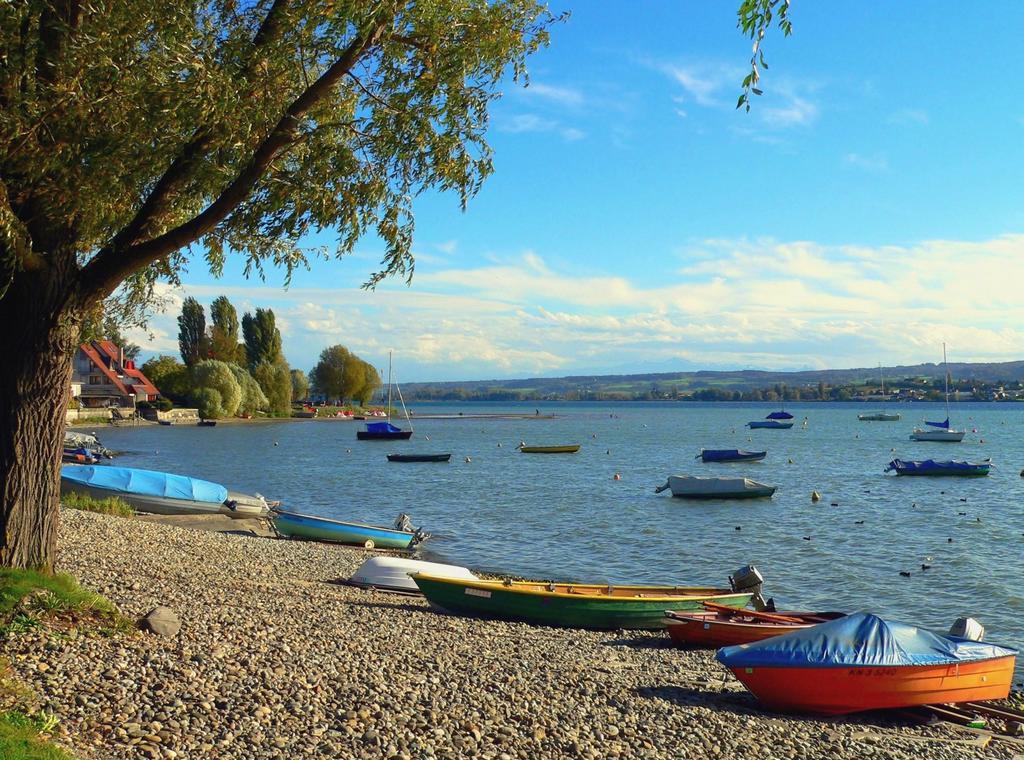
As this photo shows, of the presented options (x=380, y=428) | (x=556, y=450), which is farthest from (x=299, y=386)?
(x=556, y=450)

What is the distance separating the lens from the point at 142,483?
107 ft

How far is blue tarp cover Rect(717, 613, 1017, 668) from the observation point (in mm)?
12336

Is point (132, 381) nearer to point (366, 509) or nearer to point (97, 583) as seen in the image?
point (366, 509)

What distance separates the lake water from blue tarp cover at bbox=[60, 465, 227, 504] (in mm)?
6690

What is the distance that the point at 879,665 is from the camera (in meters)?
12.5

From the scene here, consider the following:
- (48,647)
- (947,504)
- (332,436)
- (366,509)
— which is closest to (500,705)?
(48,647)

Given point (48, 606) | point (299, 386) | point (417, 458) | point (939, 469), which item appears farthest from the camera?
point (299, 386)

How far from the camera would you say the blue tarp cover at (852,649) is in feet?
40.5

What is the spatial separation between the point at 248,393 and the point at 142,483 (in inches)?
3956

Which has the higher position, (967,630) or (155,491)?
(155,491)

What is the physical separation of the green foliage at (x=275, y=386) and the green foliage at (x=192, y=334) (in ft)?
29.3

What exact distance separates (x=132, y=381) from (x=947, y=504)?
109m

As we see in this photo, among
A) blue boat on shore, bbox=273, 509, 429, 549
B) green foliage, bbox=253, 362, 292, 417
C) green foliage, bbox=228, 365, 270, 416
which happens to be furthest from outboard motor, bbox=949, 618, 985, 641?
green foliage, bbox=253, 362, 292, 417

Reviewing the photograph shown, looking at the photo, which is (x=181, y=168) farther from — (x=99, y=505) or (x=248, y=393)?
(x=248, y=393)
